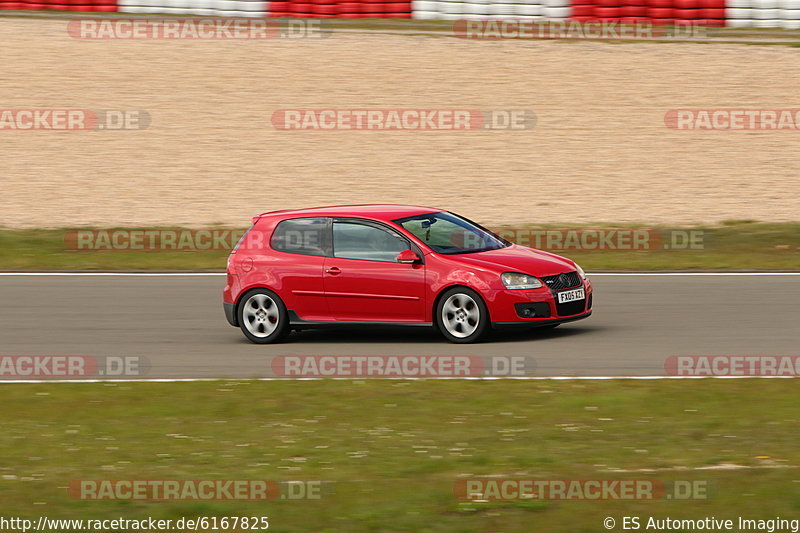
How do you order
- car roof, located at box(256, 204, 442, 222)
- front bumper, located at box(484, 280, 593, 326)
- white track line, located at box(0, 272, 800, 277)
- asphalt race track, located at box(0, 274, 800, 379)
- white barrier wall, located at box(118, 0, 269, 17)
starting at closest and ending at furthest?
asphalt race track, located at box(0, 274, 800, 379) → front bumper, located at box(484, 280, 593, 326) → car roof, located at box(256, 204, 442, 222) → white track line, located at box(0, 272, 800, 277) → white barrier wall, located at box(118, 0, 269, 17)

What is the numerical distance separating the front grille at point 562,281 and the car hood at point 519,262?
0.14 ft

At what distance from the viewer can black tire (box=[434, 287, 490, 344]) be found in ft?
39.4

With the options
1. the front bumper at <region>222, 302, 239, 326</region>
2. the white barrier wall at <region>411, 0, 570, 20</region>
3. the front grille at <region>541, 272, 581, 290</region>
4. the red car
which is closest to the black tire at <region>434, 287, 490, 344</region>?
the red car

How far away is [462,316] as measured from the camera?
12.1 m

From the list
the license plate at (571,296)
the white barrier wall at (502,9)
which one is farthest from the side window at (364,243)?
the white barrier wall at (502,9)

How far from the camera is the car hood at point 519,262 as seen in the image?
1207 cm

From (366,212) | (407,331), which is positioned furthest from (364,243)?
(407,331)

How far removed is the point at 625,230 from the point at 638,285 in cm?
460

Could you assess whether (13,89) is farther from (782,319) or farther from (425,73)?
(782,319)

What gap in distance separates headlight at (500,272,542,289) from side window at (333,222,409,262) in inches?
43.8

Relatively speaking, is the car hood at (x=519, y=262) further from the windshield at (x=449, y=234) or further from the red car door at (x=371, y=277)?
the red car door at (x=371, y=277)

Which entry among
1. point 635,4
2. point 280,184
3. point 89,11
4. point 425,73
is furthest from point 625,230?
point 89,11

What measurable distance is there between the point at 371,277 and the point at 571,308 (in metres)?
2.08

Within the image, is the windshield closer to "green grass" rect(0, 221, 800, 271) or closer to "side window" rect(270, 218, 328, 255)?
"side window" rect(270, 218, 328, 255)
